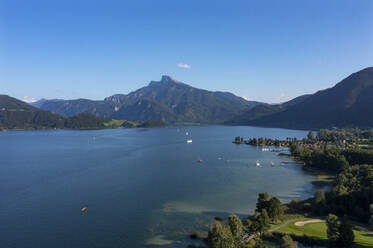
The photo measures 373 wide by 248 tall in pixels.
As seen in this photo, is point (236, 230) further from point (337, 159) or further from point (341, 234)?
point (337, 159)

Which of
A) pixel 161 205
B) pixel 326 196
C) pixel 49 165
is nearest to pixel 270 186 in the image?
pixel 326 196

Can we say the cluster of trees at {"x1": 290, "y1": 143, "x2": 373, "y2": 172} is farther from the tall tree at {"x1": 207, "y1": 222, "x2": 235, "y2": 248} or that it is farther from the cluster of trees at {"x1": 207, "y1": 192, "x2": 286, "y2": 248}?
the tall tree at {"x1": 207, "y1": 222, "x2": 235, "y2": 248}

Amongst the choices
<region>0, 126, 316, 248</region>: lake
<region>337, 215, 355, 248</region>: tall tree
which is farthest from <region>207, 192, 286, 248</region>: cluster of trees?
<region>337, 215, 355, 248</region>: tall tree

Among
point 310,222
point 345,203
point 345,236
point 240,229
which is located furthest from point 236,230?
point 345,203

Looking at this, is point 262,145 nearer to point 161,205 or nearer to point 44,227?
point 161,205

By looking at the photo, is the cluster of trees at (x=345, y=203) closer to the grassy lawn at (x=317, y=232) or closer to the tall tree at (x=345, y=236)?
the grassy lawn at (x=317, y=232)

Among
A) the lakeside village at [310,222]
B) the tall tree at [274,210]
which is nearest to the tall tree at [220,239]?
the lakeside village at [310,222]
